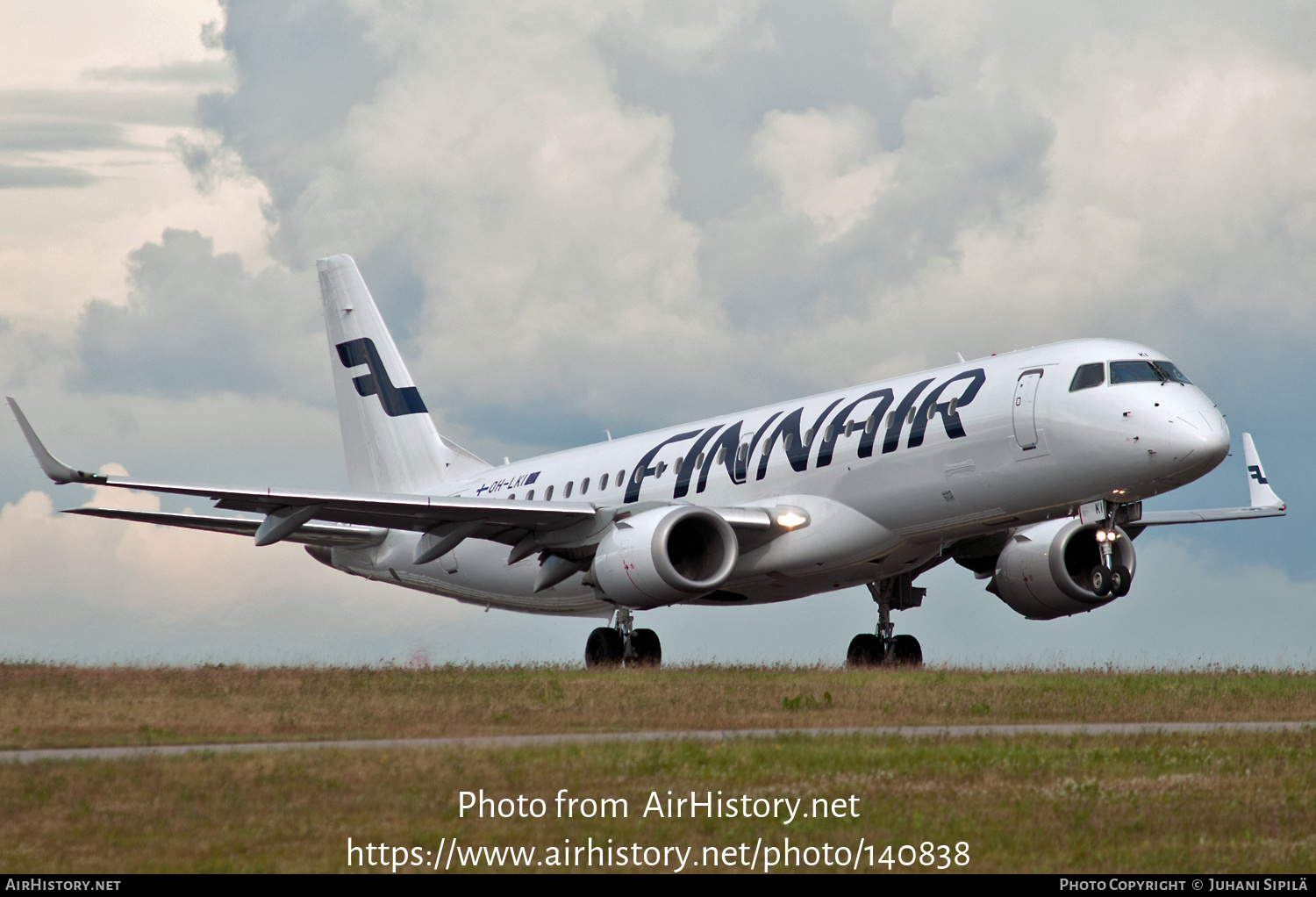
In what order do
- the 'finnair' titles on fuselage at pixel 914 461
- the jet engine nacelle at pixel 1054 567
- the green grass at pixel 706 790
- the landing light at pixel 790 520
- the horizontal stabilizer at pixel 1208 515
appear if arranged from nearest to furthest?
1. the green grass at pixel 706 790
2. the 'finnair' titles on fuselage at pixel 914 461
3. the landing light at pixel 790 520
4. the jet engine nacelle at pixel 1054 567
5. the horizontal stabilizer at pixel 1208 515

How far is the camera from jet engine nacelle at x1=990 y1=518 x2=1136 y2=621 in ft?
92.8

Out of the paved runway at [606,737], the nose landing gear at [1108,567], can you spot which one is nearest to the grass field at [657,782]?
the paved runway at [606,737]

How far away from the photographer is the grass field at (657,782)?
10531mm

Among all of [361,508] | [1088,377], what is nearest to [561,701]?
[361,508]

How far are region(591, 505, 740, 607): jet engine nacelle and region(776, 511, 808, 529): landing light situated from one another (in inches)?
36.0

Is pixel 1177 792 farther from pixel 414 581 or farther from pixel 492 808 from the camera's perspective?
pixel 414 581

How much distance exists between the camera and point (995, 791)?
1261 cm

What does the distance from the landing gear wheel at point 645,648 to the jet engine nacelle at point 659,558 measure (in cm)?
244

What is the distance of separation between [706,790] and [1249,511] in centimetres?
2570

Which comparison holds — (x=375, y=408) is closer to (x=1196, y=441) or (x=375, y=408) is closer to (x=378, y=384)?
(x=378, y=384)

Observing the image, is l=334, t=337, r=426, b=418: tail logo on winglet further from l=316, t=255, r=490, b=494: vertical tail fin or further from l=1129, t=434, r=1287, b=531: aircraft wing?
l=1129, t=434, r=1287, b=531: aircraft wing

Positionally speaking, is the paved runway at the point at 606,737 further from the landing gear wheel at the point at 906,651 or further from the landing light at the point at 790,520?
the landing gear wheel at the point at 906,651

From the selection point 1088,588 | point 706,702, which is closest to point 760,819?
point 706,702
